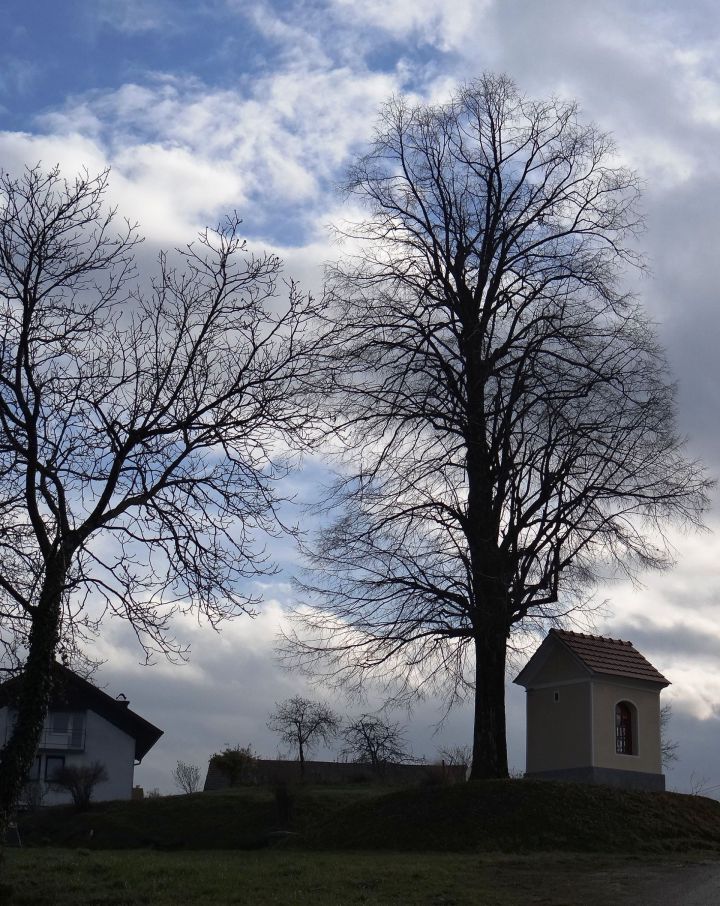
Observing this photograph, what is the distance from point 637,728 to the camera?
89.0 ft

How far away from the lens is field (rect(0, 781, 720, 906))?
43.6ft

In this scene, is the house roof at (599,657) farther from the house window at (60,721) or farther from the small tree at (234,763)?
the house window at (60,721)

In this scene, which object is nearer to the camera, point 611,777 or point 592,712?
point 611,777

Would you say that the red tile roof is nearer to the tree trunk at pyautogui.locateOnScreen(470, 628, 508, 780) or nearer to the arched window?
the arched window

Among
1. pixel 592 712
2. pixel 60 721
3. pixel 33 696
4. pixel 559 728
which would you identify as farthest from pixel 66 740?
pixel 33 696

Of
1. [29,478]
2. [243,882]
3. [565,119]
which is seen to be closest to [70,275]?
[29,478]

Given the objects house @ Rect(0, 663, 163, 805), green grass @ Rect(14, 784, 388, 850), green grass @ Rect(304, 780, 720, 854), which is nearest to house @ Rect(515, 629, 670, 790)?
green grass @ Rect(304, 780, 720, 854)

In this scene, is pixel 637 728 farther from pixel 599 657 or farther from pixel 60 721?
pixel 60 721

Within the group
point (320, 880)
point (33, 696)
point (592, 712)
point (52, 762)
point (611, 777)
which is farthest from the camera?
point (52, 762)

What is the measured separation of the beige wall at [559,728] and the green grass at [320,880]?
9176 millimetres

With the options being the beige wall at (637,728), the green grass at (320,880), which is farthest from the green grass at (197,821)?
the green grass at (320,880)

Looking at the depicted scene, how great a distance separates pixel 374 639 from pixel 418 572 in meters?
1.72

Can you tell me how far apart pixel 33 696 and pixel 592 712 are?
1683cm

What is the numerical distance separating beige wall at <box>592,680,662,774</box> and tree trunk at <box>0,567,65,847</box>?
Answer: 16623mm
